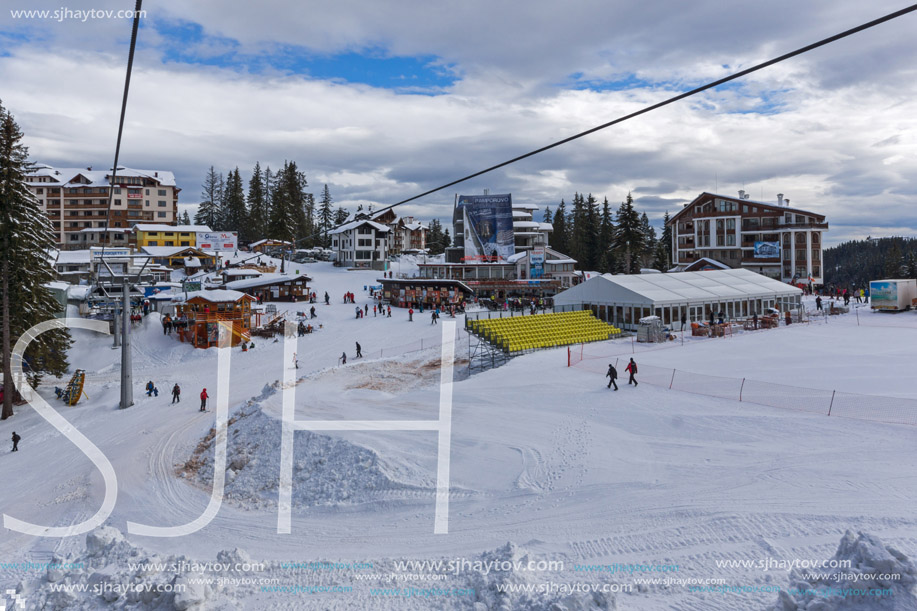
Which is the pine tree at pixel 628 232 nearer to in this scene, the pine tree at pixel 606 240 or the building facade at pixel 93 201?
the pine tree at pixel 606 240

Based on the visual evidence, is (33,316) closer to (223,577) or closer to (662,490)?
(223,577)

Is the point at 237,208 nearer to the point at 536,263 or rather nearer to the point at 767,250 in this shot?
the point at 536,263

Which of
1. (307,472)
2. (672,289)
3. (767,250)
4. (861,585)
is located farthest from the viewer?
(767,250)

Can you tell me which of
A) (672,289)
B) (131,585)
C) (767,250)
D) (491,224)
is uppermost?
(491,224)

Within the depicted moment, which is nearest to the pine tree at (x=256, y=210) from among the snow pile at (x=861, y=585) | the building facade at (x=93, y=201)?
the building facade at (x=93, y=201)

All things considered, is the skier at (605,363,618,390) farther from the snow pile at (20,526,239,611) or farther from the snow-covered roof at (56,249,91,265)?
Answer: the snow-covered roof at (56,249,91,265)

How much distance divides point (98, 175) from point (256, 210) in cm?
2713

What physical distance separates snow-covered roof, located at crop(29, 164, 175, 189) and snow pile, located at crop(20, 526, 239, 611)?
96.8 metres

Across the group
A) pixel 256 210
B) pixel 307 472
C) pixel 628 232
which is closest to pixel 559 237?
pixel 628 232

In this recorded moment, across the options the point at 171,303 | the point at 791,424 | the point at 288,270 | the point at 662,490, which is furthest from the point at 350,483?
the point at 288,270

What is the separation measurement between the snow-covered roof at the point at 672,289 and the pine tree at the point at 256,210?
69595 millimetres

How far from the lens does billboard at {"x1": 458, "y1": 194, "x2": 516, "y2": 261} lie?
6391 cm

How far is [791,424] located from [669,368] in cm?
730

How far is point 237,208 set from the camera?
100812mm
